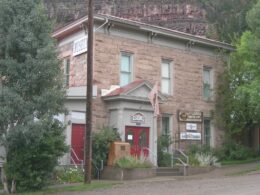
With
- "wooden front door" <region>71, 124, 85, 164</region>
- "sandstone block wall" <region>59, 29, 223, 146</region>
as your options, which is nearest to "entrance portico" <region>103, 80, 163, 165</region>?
"sandstone block wall" <region>59, 29, 223, 146</region>

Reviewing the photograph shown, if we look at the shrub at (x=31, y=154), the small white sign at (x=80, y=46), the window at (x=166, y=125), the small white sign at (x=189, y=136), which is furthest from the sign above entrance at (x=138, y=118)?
the shrub at (x=31, y=154)

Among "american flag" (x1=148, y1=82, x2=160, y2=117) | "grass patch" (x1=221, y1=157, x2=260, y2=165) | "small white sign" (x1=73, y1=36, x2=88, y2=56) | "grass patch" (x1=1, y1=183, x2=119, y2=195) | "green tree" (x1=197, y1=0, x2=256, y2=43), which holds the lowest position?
"grass patch" (x1=1, y1=183, x2=119, y2=195)

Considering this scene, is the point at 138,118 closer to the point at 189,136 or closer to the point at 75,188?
the point at 189,136

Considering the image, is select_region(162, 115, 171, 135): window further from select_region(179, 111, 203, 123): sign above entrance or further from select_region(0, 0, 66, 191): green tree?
select_region(0, 0, 66, 191): green tree

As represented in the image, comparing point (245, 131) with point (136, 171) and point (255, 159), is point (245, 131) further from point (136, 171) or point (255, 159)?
point (136, 171)

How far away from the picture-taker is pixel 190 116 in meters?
27.9

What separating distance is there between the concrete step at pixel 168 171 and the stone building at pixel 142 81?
2.96 ft

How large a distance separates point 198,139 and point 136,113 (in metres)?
5.84

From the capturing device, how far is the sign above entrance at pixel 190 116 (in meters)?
27.4

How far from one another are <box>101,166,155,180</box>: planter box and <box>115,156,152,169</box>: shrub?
0.18 metres

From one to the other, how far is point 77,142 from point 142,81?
14.2ft

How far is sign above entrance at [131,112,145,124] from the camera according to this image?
23.9 meters

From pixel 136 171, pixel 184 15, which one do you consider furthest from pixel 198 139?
pixel 184 15

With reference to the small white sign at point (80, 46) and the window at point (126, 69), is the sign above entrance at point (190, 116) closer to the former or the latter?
the window at point (126, 69)
